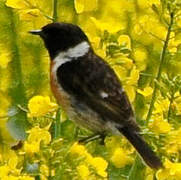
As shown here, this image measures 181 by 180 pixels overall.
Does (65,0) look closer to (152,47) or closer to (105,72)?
(152,47)

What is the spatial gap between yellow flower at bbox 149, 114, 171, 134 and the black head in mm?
571

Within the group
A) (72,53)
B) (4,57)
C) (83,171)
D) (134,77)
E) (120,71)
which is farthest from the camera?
(4,57)

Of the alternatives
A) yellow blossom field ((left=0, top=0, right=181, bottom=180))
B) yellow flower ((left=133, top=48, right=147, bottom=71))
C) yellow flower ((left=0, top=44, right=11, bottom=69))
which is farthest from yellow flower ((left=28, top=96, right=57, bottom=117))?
yellow flower ((left=133, top=48, right=147, bottom=71))

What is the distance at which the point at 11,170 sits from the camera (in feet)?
8.67

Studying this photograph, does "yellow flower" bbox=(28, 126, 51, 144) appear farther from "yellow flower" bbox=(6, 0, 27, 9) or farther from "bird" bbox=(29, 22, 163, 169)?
"yellow flower" bbox=(6, 0, 27, 9)

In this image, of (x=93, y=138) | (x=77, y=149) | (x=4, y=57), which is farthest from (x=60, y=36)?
(x=77, y=149)

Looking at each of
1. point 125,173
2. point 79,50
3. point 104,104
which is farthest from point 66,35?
point 125,173

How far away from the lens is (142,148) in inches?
108

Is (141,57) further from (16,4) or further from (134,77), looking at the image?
(16,4)

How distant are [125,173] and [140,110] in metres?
0.39

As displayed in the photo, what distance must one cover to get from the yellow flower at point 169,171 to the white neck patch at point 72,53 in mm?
603

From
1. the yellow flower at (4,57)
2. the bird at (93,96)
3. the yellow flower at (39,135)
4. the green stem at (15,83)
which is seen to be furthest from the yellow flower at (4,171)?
the yellow flower at (4,57)

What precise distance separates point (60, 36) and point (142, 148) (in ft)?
2.03

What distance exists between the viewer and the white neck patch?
3.13m
